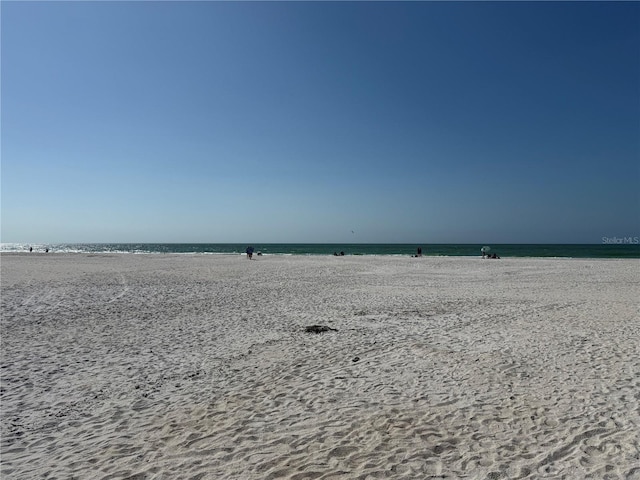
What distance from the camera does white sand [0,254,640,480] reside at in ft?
17.0

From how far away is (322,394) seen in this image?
23.9 ft

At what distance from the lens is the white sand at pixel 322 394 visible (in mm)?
5191

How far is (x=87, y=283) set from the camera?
24.0 meters

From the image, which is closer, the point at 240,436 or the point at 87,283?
the point at 240,436

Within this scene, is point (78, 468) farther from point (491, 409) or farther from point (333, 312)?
point (333, 312)

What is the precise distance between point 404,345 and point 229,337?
5.13 meters

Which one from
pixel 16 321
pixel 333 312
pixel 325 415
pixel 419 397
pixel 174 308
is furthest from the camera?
pixel 174 308

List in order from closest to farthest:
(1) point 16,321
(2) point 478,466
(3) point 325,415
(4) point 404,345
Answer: (2) point 478,466
(3) point 325,415
(4) point 404,345
(1) point 16,321

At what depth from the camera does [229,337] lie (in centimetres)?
1152

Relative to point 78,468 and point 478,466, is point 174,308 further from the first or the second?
point 478,466

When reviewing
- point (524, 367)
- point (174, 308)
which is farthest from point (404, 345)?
point (174, 308)

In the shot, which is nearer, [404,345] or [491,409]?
[491,409]

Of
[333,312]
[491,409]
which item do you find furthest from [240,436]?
[333,312]

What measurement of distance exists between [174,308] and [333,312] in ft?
22.0
